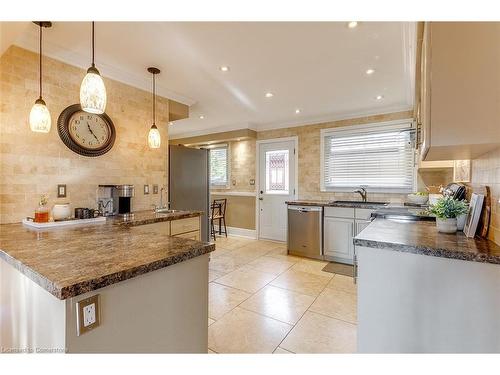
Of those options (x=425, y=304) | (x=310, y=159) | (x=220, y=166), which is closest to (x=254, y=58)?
(x=425, y=304)

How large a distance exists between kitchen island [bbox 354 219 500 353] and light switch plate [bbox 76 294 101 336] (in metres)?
1.36

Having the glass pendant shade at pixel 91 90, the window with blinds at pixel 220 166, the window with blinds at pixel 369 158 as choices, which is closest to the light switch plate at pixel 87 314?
the glass pendant shade at pixel 91 90

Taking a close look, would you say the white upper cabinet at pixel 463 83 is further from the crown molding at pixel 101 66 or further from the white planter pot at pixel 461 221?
the crown molding at pixel 101 66

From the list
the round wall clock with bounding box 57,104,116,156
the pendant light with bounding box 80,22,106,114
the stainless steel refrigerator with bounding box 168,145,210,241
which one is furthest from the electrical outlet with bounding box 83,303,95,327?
the stainless steel refrigerator with bounding box 168,145,210,241

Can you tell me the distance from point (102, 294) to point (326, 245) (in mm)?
3485

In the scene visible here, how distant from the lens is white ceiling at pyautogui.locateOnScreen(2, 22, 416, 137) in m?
1.99

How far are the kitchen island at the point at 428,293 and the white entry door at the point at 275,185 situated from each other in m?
3.47

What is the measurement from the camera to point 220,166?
605cm

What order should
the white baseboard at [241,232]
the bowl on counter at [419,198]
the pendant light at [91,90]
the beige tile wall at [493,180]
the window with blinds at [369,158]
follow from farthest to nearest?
the white baseboard at [241,232], the window with blinds at [369,158], the bowl on counter at [419,198], the pendant light at [91,90], the beige tile wall at [493,180]

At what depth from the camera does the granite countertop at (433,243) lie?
1.20 meters

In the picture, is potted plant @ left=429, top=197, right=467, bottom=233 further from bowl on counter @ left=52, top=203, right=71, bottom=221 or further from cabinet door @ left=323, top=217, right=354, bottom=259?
bowl on counter @ left=52, top=203, right=71, bottom=221

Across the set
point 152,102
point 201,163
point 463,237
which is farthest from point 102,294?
point 201,163

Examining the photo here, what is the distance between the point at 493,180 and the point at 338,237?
8.37ft
